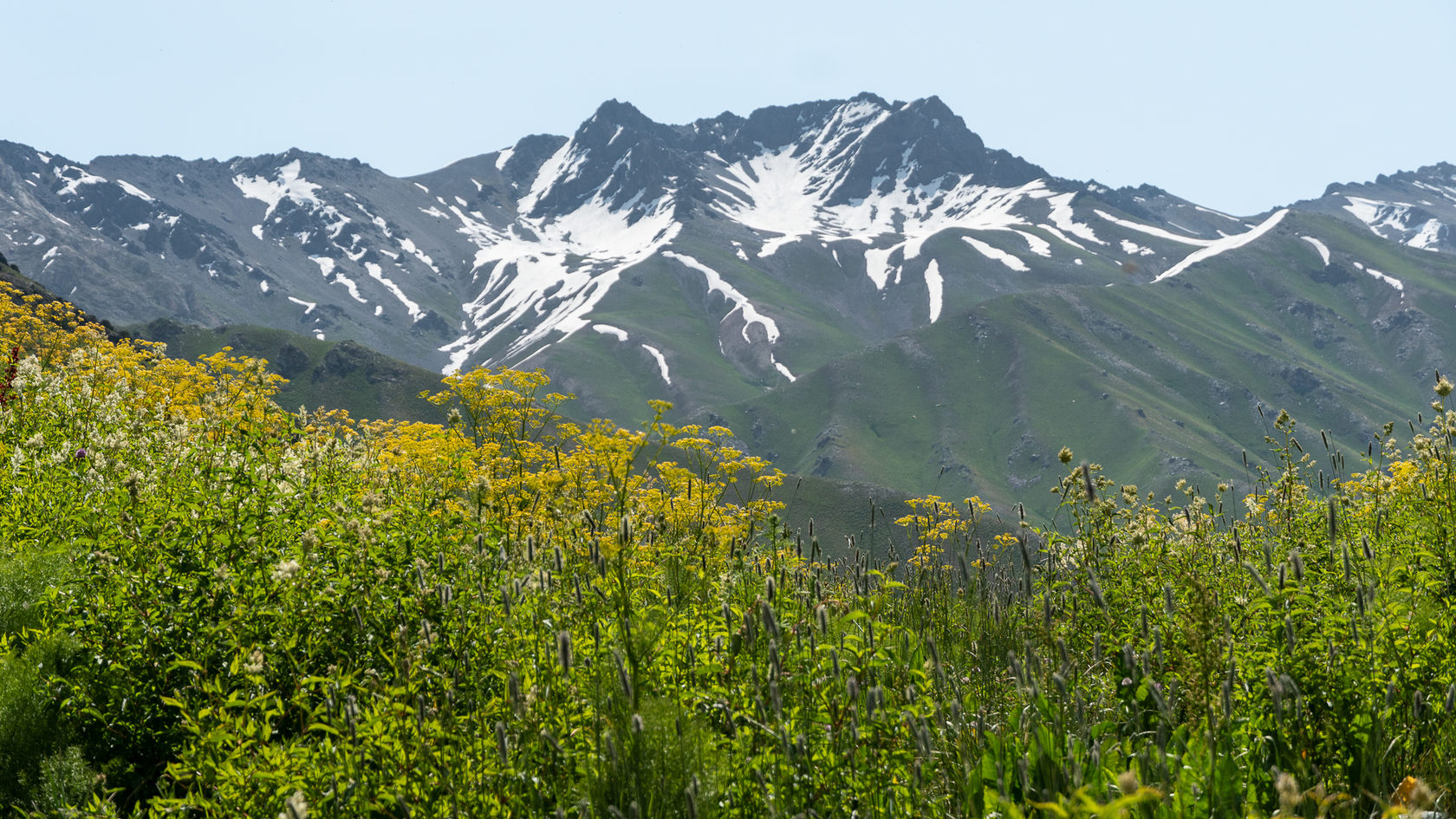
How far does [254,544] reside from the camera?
5.62 meters

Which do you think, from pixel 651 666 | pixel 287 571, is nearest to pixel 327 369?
pixel 287 571

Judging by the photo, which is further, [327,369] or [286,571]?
[327,369]

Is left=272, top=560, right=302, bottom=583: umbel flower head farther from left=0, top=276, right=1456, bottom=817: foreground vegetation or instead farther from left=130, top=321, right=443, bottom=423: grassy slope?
left=130, top=321, right=443, bottom=423: grassy slope

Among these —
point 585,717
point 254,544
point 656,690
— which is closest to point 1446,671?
point 656,690

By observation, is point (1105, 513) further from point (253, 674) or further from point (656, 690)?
point (253, 674)

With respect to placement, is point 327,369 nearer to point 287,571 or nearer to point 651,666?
point 287,571

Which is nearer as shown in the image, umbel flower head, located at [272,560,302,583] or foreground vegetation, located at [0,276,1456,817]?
foreground vegetation, located at [0,276,1456,817]

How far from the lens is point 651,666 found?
180 inches

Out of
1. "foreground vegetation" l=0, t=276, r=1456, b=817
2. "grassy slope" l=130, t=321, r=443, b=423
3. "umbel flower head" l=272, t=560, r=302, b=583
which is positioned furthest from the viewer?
"grassy slope" l=130, t=321, r=443, b=423

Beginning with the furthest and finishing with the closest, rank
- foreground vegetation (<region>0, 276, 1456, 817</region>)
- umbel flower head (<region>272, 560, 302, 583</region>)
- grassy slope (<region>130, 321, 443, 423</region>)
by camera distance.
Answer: grassy slope (<region>130, 321, 443, 423</region>) → umbel flower head (<region>272, 560, 302, 583</region>) → foreground vegetation (<region>0, 276, 1456, 817</region>)

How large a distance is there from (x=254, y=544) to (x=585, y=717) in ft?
9.33

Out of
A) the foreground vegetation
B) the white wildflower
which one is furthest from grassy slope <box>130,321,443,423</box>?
the white wildflower

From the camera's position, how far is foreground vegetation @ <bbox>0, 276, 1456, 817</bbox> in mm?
3740

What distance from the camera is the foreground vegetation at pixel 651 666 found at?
3.74m
